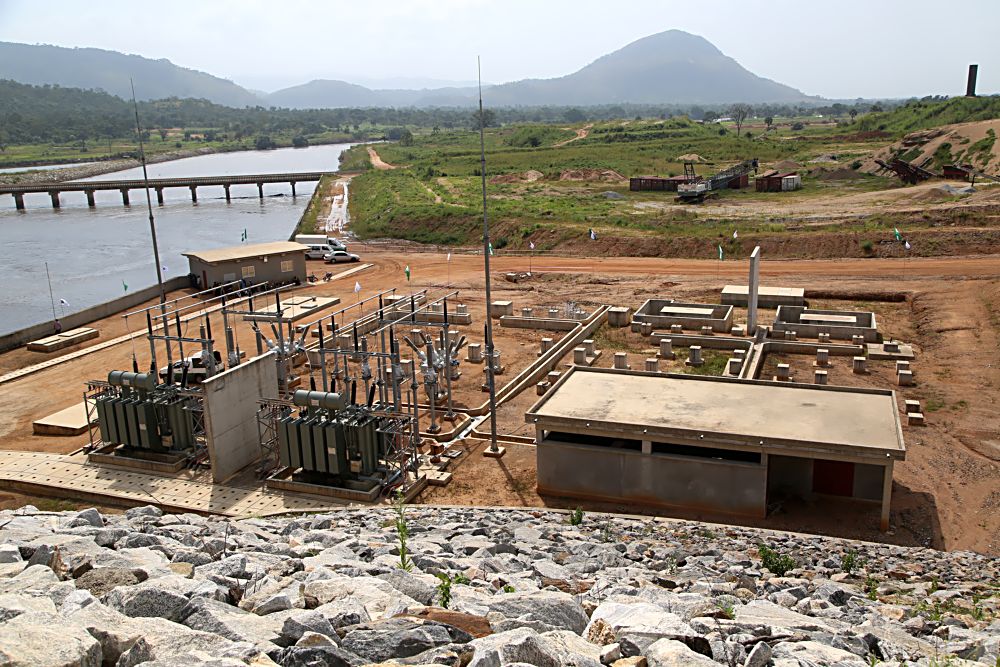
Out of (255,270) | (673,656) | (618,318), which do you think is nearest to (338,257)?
(255,270)

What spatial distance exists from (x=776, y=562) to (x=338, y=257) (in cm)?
4025

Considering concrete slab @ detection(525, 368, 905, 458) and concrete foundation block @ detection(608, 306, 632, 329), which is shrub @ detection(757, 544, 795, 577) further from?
concrete foundation block @ detection(608, 306, 632, 329)

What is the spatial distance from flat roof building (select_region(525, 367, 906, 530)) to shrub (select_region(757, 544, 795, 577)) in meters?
3.28

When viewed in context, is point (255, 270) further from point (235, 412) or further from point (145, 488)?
point (145, 488)

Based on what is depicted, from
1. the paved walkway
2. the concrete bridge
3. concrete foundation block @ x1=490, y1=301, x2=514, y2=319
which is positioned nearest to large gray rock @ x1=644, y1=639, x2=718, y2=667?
the paved walkway

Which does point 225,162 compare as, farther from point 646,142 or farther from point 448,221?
point 448,221

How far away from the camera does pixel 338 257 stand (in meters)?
49.0

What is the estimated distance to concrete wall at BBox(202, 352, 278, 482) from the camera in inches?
694

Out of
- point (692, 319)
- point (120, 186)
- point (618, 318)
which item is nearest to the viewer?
point (692, 319)

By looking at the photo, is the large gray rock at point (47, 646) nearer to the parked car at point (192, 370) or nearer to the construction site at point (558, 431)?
the construction site at point (558, 431)

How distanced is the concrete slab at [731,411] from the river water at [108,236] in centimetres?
3201

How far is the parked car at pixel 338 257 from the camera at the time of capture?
4900cm

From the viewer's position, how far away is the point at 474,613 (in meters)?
7.80

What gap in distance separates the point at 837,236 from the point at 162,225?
6059 cm
